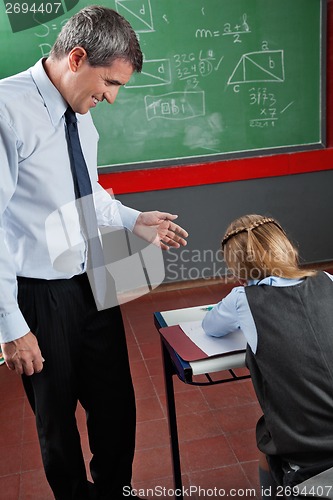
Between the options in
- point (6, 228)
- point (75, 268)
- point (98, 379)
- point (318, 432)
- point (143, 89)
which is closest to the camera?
point (318, 432)

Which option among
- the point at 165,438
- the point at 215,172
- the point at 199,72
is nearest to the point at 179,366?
the point at 165,438

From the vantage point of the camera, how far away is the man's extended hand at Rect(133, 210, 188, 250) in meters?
1.88

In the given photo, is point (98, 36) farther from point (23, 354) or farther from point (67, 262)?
point (23, 354)

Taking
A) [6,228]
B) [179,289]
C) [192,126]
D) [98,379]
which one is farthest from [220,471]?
[192,126]

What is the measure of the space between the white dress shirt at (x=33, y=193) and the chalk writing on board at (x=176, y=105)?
2.32m

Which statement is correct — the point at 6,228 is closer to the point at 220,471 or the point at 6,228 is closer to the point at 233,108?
the point at 220,471

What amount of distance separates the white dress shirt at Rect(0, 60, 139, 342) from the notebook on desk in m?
0.36

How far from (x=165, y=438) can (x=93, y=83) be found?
160 cm

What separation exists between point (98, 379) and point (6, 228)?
0.61 metres

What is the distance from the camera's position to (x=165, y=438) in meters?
2.45

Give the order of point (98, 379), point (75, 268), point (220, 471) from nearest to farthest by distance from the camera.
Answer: point (75, 268) < point (98, 379) < point (220, 471)

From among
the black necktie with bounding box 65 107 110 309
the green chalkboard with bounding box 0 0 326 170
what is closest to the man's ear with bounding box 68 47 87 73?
→ the black necktie with bounding box 65 107 110 309

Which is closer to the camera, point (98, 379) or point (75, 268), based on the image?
point (75, 268)

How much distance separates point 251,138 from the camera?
159 inches
